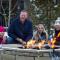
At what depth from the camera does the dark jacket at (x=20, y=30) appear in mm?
8258

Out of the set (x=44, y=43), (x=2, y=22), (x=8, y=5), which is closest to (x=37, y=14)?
(x=2, y=22)

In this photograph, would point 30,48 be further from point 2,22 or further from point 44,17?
point 2,22

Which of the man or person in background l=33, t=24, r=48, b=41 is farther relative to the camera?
the man

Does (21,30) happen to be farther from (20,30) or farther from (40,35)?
(40,35)

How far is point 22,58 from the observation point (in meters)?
6.92

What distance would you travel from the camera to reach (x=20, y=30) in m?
8.38

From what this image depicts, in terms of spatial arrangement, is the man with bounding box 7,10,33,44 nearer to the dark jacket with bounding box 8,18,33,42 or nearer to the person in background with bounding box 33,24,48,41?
the dark jacket with bounding box 8,18,33,42

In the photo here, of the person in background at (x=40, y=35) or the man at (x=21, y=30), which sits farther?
the man at (x=21, y=30)

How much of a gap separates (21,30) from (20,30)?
0.06 m

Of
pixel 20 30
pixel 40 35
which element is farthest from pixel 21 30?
pixel 40 35

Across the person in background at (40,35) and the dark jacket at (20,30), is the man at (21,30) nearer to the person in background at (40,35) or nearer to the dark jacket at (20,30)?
the dark jacket at (20,30)

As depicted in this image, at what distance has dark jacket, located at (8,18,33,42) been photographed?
826 cm

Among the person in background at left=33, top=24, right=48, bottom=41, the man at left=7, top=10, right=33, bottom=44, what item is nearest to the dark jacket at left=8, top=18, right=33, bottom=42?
the man at left=7, top=10, right=33, bottom=44

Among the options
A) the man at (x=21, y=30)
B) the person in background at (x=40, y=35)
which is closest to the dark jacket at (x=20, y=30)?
the man at (x=21, y=30)
